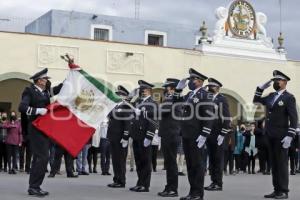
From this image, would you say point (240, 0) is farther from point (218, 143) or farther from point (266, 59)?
point (218, 143)

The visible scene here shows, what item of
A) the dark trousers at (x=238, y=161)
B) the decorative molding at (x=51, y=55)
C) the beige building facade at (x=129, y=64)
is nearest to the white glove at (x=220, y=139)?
the dark trousers at (x=238, y=161)

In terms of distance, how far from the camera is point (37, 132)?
9.65 meters

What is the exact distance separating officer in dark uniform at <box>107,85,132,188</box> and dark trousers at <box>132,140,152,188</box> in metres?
0.42

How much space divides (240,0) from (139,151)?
18.0m

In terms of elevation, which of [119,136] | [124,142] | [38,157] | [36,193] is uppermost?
[119,136]

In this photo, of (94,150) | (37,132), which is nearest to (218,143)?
(37,132)

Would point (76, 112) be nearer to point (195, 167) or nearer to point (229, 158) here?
point (195, 167)

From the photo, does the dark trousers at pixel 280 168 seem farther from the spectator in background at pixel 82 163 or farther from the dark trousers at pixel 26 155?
the dark trousers at pixel 26 155

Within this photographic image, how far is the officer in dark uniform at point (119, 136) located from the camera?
37.5 feet

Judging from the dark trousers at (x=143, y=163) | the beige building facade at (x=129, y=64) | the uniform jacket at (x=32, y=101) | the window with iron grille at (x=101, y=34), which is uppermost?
the window with iron grille at (x=101, y=34)

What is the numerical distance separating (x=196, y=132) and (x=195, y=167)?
22.9 inches

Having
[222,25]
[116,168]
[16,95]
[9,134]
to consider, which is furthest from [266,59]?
[116,168]

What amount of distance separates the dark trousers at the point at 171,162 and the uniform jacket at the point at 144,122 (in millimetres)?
493

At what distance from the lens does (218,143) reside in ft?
37.2
